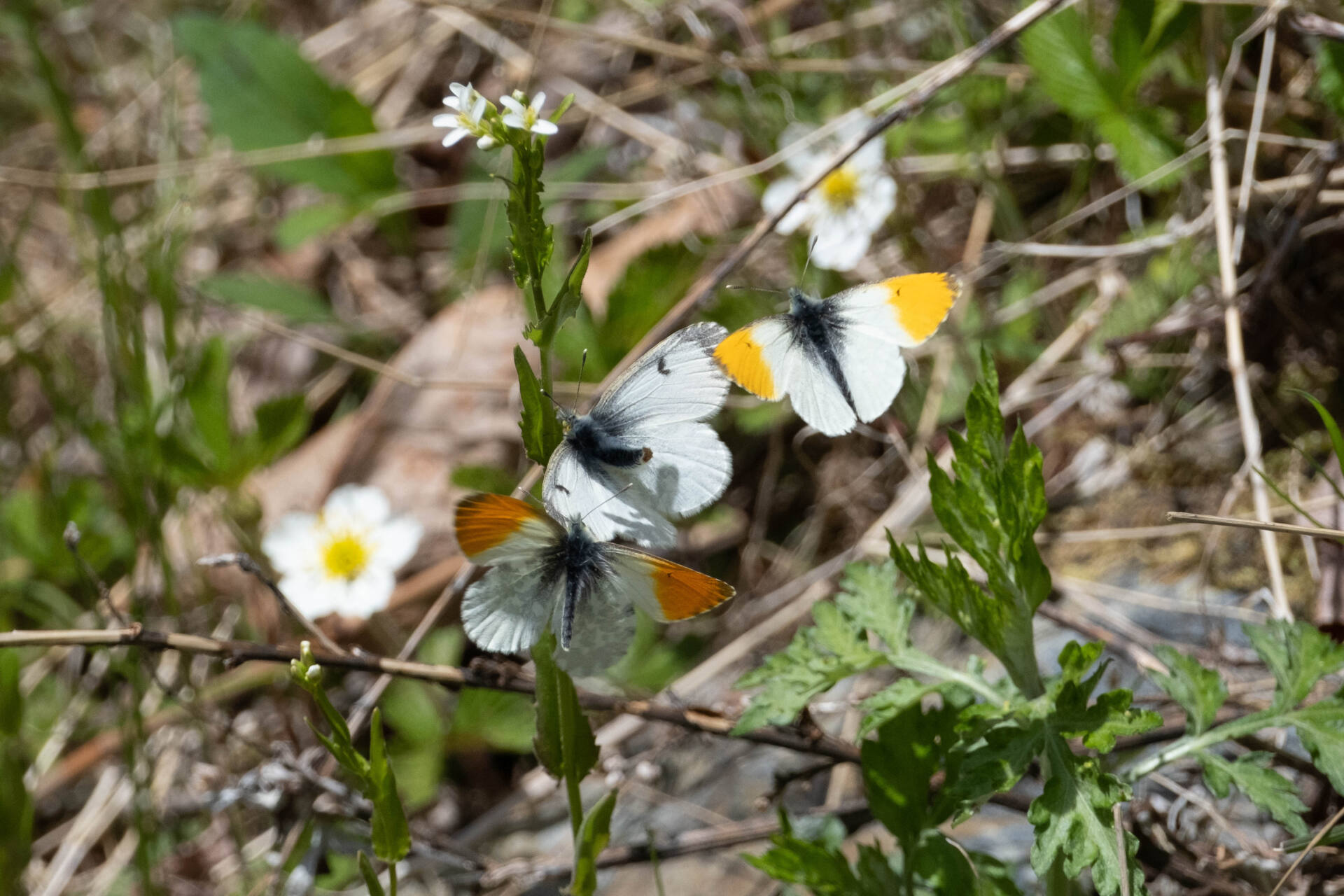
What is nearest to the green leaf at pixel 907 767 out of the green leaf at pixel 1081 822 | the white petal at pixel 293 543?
the green leaf at pixel 1081 822

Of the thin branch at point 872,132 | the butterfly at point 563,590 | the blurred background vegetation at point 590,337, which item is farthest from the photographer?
the blurred background vegetation at point 590,337

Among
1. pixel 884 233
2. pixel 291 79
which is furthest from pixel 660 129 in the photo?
pixel 291 79

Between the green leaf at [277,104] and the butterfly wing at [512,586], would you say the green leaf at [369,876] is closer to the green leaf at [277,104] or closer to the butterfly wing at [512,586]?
the butterfly wing at [512,586]

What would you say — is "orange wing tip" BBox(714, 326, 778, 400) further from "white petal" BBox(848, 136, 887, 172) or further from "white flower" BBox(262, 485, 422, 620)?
"white petal" BBox(848, 136, 887, 172)

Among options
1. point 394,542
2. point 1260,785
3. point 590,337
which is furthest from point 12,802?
point 1260,785

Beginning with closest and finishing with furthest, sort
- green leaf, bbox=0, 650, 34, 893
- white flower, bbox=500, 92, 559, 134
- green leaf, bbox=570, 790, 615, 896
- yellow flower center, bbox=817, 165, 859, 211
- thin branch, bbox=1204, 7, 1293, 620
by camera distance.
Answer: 1. white flower, bbox=500, 92, 559, 134
2. green leaf, bbox=570, 790, 615, 896
3. thin branch, bbox=1204, 7, 1293, 620
4. green leaf, bbox=0, 650, 34, 893
5. yellow flower center, bbox=817, 165, 859, 211

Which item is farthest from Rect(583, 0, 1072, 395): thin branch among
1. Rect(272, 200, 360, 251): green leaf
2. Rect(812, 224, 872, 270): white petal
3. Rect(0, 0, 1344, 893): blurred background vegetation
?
Rect(272, 200, 360, 251): green leaf
